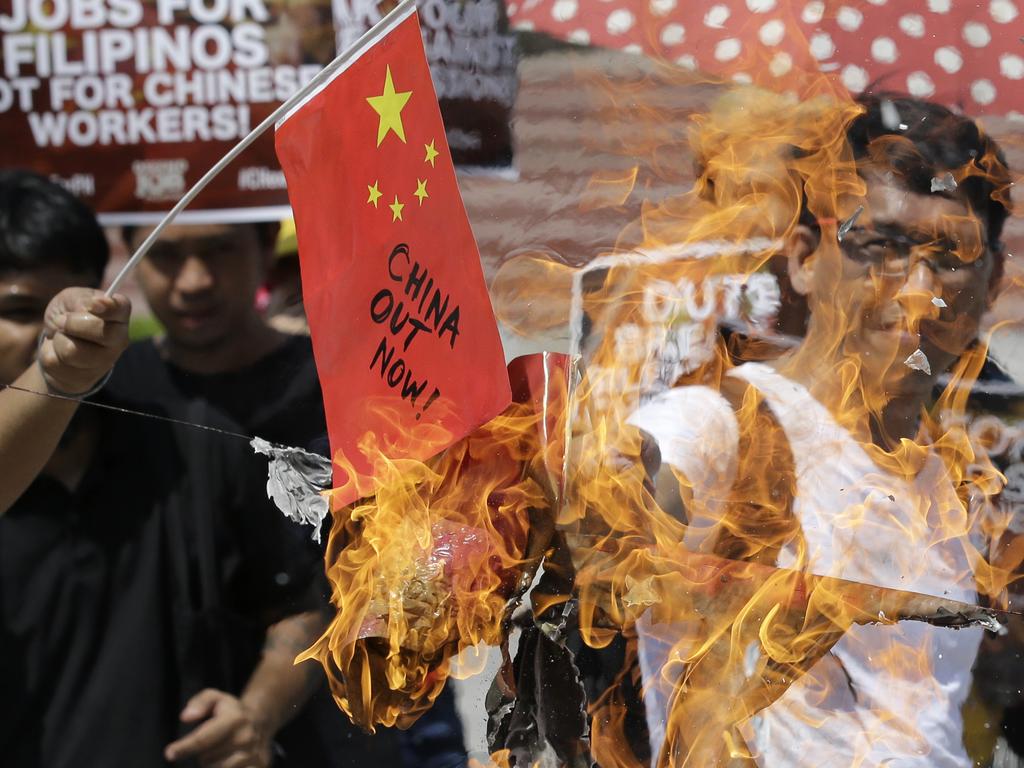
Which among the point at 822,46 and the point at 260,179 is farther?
the point at 260,179

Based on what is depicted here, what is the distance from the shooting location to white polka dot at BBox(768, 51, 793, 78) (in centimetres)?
221

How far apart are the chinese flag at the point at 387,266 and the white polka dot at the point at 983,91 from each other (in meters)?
1.01

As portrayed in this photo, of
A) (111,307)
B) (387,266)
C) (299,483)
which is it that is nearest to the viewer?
(387,266)

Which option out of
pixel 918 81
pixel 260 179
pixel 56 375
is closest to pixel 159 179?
pixel 260 179

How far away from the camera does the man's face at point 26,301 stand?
2.47m

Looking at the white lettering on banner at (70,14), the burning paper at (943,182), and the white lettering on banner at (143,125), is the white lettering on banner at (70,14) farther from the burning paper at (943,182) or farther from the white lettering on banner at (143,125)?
the burning paper at (943,182)

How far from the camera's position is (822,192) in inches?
84.0

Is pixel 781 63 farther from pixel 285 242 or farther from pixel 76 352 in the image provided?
pixel 76 352

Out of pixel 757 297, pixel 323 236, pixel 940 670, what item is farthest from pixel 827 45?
pixel 940 670

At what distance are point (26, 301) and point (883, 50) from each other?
183 centimetres

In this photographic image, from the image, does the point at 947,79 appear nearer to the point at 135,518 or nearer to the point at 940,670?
the point at 940,670

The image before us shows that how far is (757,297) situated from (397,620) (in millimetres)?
927

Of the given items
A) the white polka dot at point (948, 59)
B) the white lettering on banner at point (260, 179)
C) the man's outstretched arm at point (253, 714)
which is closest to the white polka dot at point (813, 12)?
the white polka dot at point (948, 59)

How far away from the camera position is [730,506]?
198 centimetres
